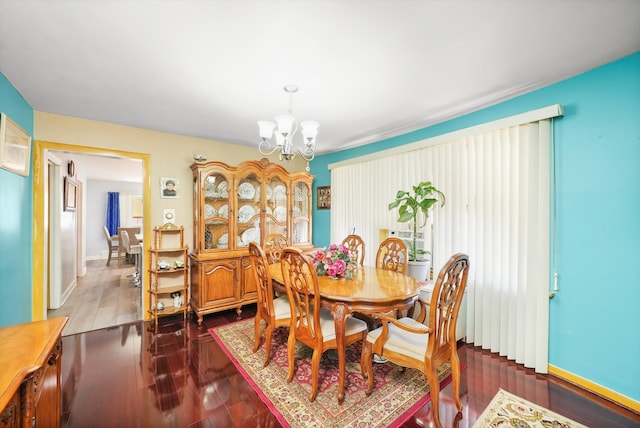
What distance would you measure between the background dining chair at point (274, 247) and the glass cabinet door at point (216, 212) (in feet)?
1.98

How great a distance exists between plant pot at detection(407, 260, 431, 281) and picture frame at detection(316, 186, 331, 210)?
6.60 ft

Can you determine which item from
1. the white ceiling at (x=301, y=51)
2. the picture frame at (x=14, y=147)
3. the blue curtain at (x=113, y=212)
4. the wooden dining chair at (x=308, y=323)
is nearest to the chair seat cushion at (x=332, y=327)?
the wooden dining chair at (x=308, y=323)

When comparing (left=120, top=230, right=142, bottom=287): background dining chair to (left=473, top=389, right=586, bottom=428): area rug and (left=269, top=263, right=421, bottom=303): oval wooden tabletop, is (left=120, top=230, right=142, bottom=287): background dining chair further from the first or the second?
(left=473, top=389, right=586, bottom=428): area rug

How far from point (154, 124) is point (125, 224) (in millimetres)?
6723

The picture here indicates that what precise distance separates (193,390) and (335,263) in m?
1.46

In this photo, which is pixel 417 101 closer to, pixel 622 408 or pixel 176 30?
pixel 176 30

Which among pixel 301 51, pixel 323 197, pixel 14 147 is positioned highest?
pixel 301 51

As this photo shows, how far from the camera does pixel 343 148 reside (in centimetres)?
429

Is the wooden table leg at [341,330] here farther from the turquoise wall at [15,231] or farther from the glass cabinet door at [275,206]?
the turquoise wall at [15,231]

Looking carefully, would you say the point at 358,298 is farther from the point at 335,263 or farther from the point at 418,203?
the point at 418,203

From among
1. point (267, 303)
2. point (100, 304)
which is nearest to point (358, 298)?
point (267, 303)

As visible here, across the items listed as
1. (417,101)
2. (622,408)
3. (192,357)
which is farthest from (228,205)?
(622,408)

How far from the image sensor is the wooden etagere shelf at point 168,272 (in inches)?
127

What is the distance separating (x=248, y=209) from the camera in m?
3.80
